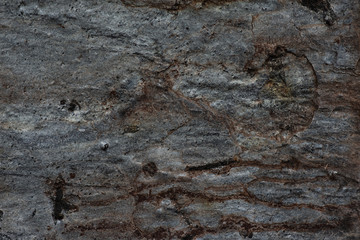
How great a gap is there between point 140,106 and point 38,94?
0.60 metres

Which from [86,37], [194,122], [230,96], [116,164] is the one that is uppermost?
[86,37]

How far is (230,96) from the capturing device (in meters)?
2.11

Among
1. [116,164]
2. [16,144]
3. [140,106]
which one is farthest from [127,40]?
[16,144]

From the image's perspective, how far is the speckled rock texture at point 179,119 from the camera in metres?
2.06

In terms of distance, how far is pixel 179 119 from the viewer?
2.13 meters

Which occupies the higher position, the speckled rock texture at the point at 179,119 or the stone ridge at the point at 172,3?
the stone ridge at the point at 172,3

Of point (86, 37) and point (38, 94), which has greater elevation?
point (86, 37)

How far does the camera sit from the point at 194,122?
2.13 meters

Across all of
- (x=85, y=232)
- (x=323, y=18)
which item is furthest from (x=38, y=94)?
(x=323, y=18)

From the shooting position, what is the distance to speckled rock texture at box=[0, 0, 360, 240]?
2061mm

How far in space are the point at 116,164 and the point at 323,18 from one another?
152 centimetres

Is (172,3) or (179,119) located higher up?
(172,3)

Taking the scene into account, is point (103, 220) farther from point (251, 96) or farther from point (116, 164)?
point (251, 96)

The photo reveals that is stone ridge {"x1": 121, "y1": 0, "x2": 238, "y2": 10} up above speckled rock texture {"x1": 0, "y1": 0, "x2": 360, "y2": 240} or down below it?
above
